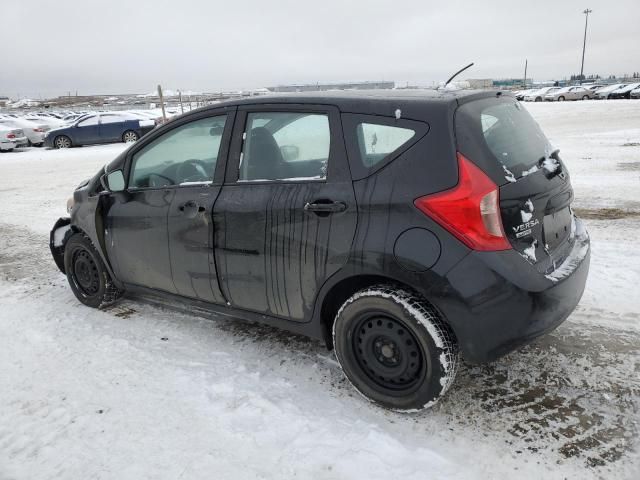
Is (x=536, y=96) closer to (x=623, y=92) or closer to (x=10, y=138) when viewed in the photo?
A: (x=623, y=92)

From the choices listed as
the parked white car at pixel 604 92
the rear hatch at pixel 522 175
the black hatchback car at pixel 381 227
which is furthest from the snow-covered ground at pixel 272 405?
the parked white car at pixel 604 92

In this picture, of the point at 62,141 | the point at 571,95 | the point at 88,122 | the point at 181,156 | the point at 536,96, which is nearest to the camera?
the point at 181,156

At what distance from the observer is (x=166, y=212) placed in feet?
11.5

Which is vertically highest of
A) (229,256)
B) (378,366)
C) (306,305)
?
(229,256)

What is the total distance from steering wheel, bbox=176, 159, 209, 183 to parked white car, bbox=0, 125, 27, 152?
20.2 meters

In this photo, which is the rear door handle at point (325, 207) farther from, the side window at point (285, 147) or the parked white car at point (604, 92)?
the parked white car at point (604, 92)

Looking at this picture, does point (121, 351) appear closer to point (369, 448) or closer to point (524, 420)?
point (369, 448)

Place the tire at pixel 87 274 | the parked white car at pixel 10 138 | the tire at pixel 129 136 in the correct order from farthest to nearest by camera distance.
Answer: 1. the tire at pixel 129 136
2. the parked white car at pixel 10 138
3. the tire at pixel 87 274

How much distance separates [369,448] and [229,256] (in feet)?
4.72

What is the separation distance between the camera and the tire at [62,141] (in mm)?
20312

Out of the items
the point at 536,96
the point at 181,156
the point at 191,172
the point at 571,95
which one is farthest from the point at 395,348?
the point at 536,96

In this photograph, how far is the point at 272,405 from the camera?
2.88 metres

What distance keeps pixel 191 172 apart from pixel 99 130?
770 inches

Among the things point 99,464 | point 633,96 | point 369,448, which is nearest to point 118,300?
point 99,464
